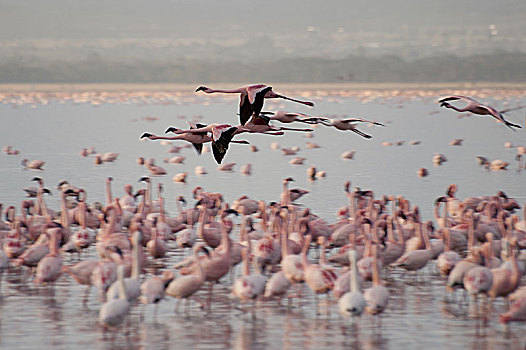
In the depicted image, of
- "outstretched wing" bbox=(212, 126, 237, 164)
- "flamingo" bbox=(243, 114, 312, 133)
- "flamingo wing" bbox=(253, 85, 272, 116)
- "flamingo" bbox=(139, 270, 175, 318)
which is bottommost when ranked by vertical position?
"flamingo" bbox=(139, 270, 175, 318)

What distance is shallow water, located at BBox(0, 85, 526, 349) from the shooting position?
30.6 feet

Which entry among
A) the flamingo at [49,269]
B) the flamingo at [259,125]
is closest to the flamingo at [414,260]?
the flamingo at [259,125]

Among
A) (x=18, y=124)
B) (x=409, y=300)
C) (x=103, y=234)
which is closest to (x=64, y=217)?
(x=103, y=234)

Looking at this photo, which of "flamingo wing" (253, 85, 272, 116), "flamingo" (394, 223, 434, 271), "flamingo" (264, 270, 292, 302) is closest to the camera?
"flamingo wing" (253, 85, 272, 116)

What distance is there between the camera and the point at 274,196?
64.5 feet

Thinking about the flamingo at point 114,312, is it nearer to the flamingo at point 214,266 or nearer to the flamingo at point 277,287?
the flamingo at point 214,266

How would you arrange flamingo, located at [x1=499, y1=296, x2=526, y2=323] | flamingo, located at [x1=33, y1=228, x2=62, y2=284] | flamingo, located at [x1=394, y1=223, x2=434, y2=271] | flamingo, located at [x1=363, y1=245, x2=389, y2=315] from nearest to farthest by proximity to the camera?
1. flamingo, located at [x1=499, y1=296, x2=526, y2=323]
2. flamingo, located at [x1=363, y1=245, x2=389, y2=315]
3. flamingo, located at [x1=33, y1=228, x2=62, y2=284]
4. flamingo, located at [x1=394, y1=223, x2=434, y2=271]

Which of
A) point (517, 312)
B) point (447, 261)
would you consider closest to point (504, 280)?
point (517, 312)

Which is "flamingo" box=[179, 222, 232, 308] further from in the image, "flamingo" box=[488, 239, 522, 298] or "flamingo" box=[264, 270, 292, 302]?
"flamingo" box=[488, 239, 522, 298]

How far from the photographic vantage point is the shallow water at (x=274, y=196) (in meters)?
9.31

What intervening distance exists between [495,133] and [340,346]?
1399 inches

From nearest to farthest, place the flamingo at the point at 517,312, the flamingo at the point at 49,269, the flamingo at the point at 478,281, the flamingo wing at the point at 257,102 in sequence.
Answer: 1. the flamingo at the point at 517,312
2. the flamingo at the point at 478,281
3. the flamingo wing at the point at 257,102
4. the flamingo at the point at 49,269

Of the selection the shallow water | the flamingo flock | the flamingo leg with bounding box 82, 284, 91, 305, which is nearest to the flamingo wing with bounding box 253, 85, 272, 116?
the flamingo flock

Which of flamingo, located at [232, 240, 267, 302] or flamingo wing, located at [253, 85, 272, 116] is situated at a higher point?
flamingo wing, located at [253, 85, 272, 116]
